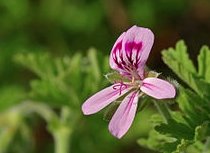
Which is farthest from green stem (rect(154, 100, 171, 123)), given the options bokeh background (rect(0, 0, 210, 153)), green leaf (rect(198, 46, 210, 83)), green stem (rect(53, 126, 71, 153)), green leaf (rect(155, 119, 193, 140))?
bokeh background (rect(0, 0, 210, 153))

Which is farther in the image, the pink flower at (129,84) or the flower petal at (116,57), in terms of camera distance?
the flower petal at (116,57)

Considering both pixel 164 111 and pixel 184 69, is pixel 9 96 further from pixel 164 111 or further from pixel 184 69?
pixel 164 111

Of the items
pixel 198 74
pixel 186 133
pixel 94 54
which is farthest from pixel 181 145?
pixel 94 54

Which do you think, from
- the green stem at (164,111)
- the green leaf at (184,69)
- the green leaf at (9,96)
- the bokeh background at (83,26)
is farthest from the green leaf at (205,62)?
the bokeh background at (83,26)

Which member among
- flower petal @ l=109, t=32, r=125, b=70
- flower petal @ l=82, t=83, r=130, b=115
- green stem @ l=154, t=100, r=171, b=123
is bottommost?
green stem @ l=154, t=100, r=171, b=123

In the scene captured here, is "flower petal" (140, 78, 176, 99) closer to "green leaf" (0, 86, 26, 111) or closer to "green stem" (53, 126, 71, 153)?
"green stem" (53, 126, 71, 153)

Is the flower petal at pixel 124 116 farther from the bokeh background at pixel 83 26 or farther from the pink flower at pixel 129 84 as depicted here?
the bokeh background at pixel 83 26
